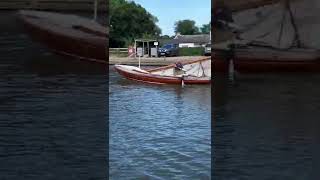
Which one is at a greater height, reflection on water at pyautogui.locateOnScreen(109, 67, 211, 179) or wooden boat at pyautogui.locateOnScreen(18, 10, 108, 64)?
wooden boat at pyautogui.locateOnScreen(18, 10, 108, 64)

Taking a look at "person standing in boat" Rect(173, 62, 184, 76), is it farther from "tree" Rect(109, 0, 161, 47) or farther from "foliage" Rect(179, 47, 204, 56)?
"tree" Rect(109, 0, 161, 47)

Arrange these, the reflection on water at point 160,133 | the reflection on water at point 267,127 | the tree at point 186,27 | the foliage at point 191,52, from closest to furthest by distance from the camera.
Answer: the reflection on water at point 267,127 → the reflection on water at point 160,133 → the foliage at point 191,52 → the tree at point 186,27

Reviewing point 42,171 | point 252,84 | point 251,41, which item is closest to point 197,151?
point 252,84

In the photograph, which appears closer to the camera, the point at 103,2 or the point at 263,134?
the point at 103,2

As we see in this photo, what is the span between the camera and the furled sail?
2832mm

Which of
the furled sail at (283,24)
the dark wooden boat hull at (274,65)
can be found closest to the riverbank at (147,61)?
the dark wooden boat hull at (274,65)

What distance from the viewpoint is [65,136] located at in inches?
118

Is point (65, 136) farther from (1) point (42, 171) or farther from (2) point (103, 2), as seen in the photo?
(2) point (103, 2)

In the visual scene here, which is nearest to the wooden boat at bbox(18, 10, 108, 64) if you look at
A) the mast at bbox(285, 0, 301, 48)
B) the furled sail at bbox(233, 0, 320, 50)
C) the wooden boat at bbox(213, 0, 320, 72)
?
the wooden boat at bbox(213, 0, 320, 72)

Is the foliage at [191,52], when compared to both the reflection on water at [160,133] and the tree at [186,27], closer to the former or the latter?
the reflection on water at [160,133]

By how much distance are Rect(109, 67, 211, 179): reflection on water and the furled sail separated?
30.9 inches

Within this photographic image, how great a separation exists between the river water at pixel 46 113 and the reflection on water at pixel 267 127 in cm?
61

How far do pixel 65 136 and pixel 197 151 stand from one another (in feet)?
4.11

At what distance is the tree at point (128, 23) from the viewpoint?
17422 mm
